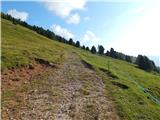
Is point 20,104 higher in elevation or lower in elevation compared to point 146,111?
lower

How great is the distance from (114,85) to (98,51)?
156155mm

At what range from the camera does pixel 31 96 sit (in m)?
24.0

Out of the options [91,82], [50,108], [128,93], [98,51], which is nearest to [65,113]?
[50,108]

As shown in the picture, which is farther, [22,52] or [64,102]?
[22,52]

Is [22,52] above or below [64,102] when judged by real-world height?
above

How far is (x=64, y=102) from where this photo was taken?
23172mm

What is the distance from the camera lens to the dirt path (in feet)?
64.6

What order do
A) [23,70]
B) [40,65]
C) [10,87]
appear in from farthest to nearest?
1. [40,65]
2. [23,70]
3. [10,87]

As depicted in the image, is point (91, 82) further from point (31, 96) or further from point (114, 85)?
point (31, 96)

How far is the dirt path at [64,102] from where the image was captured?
19.7 metres

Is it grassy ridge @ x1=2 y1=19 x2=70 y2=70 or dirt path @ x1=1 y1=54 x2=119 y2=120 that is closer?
dirt path @ x1=1 y1=54 x2=119 y2=120

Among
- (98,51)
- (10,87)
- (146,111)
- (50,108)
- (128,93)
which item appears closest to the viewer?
(50,108)

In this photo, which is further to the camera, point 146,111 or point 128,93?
point 128,93

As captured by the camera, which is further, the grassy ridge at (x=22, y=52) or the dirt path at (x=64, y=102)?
the grassy ridge at (x=22, y=52)
